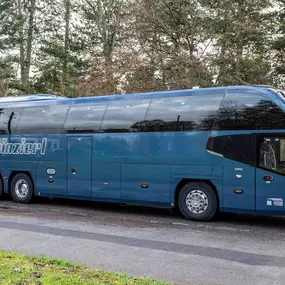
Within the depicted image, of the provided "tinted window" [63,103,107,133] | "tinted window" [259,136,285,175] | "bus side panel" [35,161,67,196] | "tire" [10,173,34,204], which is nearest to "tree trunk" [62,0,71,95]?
"tire" [10,173,34,204]

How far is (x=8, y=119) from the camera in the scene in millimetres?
15109

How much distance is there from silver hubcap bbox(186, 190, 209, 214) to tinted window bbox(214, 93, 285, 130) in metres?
1.69

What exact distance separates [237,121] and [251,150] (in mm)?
763

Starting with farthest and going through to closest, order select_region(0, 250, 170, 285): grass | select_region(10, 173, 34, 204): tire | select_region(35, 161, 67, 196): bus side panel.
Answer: select_region(10, 173, 34, 204): tire
select_region(35, 161, 67, 196): bus side panel
select_region(0, 250, 170, 285): grass

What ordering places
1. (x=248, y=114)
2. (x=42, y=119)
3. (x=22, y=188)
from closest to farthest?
(x=248, y=114) < (x=42, y=119) < (x=22, y=188)

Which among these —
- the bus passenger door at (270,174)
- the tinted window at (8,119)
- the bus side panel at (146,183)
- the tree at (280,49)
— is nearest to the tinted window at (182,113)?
the bus side panel at (146,183)

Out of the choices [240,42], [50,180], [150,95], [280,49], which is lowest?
[50,180]

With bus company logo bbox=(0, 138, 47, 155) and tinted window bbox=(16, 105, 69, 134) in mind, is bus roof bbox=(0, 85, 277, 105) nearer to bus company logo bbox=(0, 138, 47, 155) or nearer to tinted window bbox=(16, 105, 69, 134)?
tinted window bbox=(16, 105, 69, 134)

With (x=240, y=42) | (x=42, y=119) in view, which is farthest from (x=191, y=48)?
(x=42, y=119)

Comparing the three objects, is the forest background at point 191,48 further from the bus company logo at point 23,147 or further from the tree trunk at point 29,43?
the bus company logo at point 23,147

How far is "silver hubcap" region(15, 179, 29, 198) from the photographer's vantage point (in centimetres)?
1465

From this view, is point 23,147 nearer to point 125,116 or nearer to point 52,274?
point 125,116

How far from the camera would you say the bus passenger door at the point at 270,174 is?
10.0 m

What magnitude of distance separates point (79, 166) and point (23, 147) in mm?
2467
